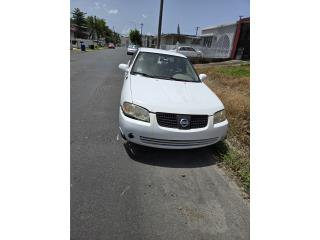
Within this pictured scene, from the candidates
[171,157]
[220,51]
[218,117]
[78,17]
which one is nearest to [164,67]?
[218,117]

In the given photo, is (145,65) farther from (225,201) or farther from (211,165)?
(225,201)

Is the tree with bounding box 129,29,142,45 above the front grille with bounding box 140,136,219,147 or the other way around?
above

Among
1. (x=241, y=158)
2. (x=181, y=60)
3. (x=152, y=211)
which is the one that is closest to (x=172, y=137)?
(x=152, y=211)

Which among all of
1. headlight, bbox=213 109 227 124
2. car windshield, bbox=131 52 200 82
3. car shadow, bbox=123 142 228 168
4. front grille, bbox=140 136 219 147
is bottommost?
car shadow, bbox=123 142 228 168

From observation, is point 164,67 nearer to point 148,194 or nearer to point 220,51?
point 148,194

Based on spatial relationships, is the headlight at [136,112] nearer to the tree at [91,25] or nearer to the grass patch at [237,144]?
the grass patch at [237,144]

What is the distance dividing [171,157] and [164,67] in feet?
6.38

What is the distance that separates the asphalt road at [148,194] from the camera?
6.77 ft

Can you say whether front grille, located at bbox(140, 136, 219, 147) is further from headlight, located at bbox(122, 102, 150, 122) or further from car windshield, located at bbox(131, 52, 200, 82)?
car windshield, located at bbox(131, 52, 200, 82)

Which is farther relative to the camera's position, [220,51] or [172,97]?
[220,51]

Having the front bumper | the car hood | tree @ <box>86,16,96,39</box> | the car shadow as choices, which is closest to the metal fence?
the car hood

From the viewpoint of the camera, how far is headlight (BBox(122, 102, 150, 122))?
9.39 feet

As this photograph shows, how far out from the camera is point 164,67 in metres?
4.37

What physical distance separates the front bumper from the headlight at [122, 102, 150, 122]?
0.16 feet
